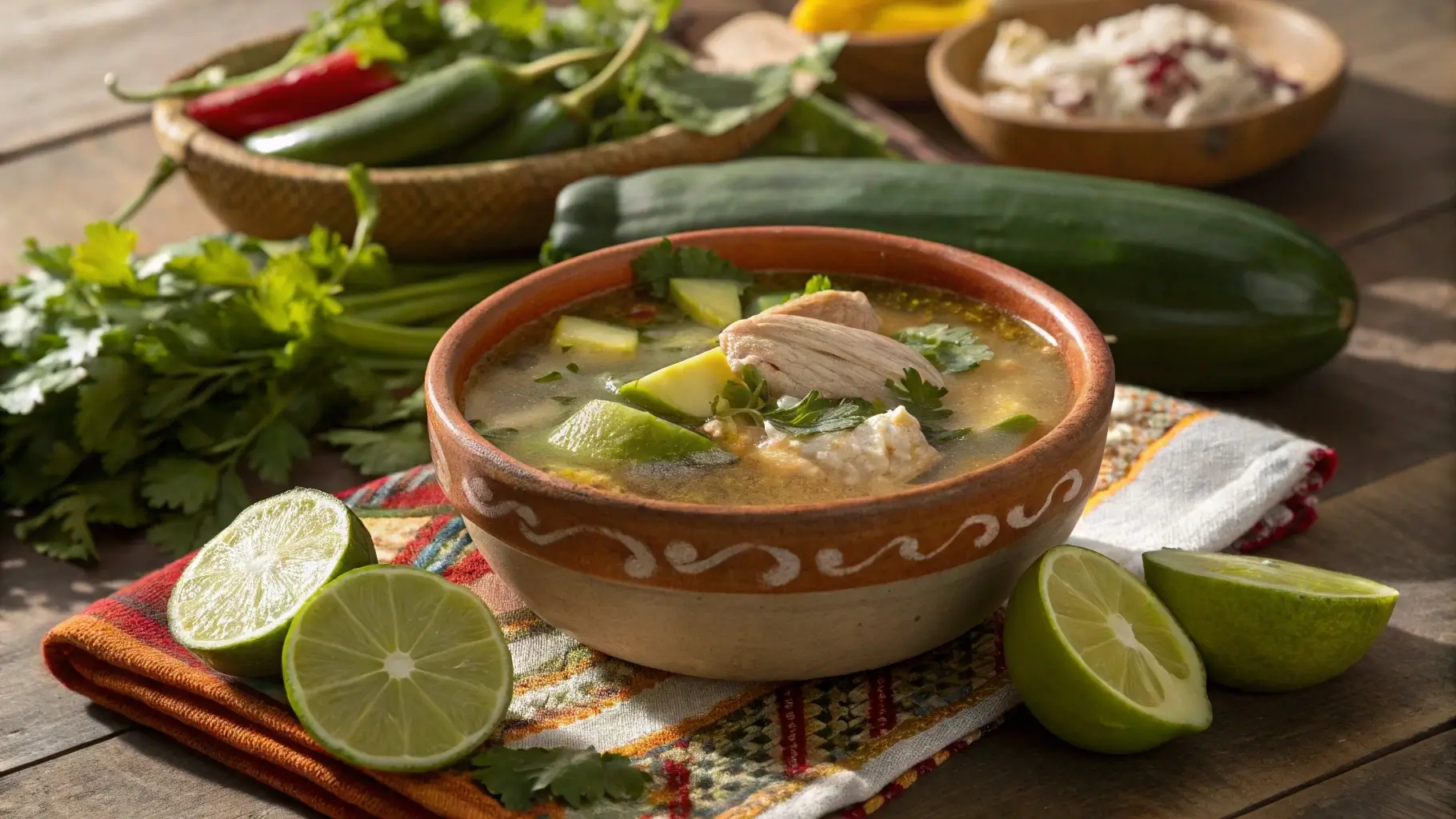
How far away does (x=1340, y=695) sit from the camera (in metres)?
1.89

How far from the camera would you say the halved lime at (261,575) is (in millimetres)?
1810

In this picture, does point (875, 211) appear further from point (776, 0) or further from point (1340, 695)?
point (776, 0)

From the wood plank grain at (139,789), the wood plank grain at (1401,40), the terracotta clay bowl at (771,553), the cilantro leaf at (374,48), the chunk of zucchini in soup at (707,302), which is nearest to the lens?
the terracotta clay bowl at (771,553)

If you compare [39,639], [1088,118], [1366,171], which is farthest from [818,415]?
[1366,171]

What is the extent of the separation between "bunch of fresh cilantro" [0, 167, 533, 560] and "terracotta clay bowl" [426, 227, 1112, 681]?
2.34ft

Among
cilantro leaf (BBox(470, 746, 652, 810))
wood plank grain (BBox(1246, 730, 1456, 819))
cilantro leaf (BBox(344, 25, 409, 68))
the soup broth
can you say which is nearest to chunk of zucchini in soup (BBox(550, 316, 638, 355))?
the soup broth

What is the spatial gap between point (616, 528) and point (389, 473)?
1.00 meters

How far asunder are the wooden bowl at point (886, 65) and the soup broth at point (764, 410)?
5.91 ft

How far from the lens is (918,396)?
2.00 meters

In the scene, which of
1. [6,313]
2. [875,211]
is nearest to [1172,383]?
[875,211]

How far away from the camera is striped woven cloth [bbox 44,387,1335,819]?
171cm

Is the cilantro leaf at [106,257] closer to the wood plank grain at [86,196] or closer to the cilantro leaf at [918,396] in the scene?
the wood plank grain at [86,196]

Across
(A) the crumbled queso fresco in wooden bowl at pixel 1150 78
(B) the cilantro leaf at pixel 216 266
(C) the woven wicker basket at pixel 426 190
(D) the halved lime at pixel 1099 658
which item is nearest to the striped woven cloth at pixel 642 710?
(D) the halved lime at pixel 1099 658

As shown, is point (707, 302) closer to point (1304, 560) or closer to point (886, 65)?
point (1304, 560)
